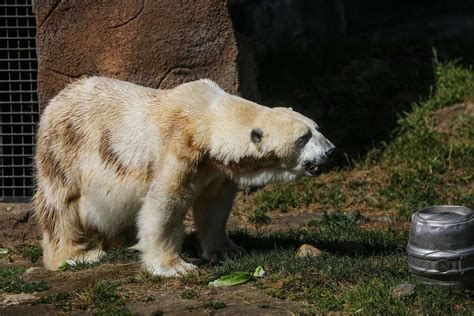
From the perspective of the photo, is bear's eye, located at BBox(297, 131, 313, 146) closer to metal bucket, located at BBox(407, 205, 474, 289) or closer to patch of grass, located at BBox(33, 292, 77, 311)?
metal bucket, located at BBox(407, 205, 474, 289)

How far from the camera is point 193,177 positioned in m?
6.38

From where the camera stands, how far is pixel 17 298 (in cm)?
619

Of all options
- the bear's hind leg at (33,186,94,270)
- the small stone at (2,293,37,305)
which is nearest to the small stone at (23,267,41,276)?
the bear's hind leg at (33,186,94,270)

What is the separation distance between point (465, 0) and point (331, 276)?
23.1 feet

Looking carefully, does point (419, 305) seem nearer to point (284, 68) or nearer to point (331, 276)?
point (331, 276)

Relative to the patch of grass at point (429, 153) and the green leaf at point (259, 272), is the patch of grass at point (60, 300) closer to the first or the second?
the green leaf at point (259, 272)

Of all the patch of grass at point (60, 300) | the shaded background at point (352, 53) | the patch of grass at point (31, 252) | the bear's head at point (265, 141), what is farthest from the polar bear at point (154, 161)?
the shaded background at point (352, 53)

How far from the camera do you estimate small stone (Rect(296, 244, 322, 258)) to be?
650 centimetres

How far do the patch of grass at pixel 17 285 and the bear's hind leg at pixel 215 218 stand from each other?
3.83 ft

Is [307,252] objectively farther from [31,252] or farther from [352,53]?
[352,53]

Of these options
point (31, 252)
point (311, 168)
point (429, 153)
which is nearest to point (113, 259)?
point (31, 252)

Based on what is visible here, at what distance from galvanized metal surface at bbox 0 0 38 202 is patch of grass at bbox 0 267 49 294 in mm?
1691

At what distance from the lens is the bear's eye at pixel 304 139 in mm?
6242

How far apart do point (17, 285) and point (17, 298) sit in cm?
26
